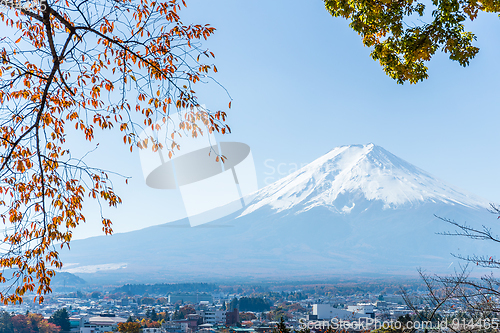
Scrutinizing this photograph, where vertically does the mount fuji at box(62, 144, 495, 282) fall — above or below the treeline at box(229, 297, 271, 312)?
above

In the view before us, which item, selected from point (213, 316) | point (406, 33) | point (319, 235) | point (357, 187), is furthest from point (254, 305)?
point (357, 187)

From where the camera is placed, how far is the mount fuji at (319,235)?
74312mm

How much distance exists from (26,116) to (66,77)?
0.48 m

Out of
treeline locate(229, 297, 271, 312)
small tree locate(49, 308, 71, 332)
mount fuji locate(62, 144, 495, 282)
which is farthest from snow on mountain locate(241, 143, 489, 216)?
small tree locate(49, 308, 71, 332)

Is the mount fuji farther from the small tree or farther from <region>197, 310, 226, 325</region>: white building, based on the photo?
the small tree

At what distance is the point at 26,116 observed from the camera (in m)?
3.00

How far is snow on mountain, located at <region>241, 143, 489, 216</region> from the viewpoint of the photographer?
9294 centimetres

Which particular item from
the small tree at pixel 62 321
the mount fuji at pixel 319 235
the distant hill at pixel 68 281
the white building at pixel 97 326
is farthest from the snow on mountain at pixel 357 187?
the small tree at pixel 62 321

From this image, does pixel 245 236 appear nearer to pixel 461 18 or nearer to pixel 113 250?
pixel 113 250

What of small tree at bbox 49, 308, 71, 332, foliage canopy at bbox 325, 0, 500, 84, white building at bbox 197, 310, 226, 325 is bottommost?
white building at bbox 197, 310, 226, 325

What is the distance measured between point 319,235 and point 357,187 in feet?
65.5

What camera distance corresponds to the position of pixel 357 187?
9969 centimetres

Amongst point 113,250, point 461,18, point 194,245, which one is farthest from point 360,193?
point 461,18

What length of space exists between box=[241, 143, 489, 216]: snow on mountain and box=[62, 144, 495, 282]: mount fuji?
258 millimetres
